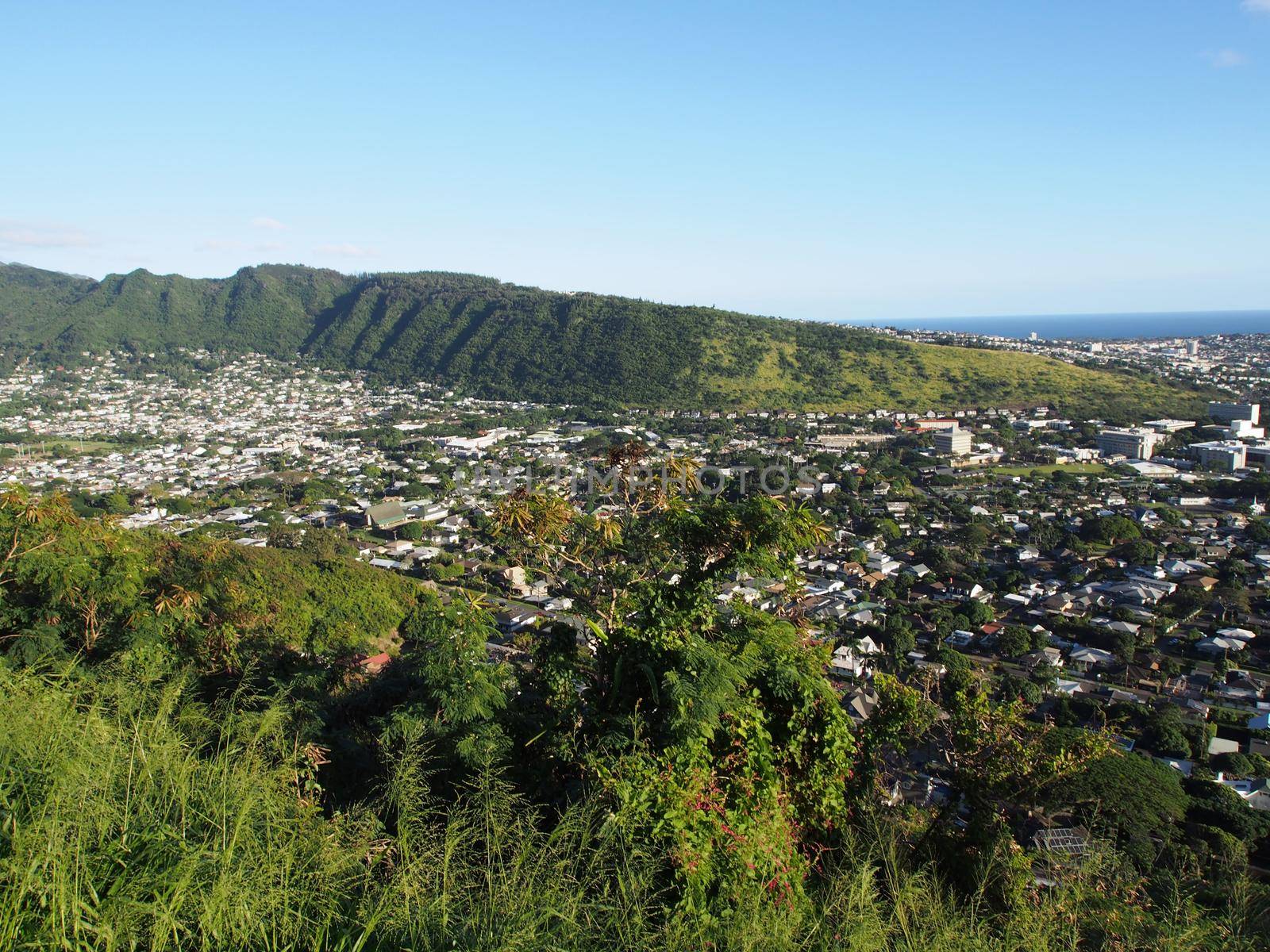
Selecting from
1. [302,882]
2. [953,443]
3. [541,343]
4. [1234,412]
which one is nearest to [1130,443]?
[953,443]

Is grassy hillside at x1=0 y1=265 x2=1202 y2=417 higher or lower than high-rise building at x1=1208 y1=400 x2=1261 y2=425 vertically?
higher

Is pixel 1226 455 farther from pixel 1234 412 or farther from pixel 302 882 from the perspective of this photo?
pixel 302 882

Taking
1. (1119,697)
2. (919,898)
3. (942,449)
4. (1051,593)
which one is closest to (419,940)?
(919,898)

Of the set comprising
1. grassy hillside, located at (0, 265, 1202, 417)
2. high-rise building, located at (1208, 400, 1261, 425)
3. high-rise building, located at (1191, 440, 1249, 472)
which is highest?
grassy hillside, located at (0, 265, 1202, 417)

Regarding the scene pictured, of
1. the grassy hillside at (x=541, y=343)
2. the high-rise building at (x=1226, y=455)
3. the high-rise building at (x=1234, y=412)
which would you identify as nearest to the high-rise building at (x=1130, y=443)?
the high-rise building at (x=1226, y=455)

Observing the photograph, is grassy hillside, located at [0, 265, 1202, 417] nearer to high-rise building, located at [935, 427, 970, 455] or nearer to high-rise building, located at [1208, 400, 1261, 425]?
high-rise building, located at [1208, 400, 1261, 425]

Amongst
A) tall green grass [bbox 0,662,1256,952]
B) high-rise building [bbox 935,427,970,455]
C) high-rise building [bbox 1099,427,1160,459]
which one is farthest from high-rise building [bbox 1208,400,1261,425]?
tall green grass [bbox 0,662,1256,952]

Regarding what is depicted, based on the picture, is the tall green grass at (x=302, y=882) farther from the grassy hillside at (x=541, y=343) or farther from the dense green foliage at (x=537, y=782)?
the grassy hillside at (x=541, y=343)
